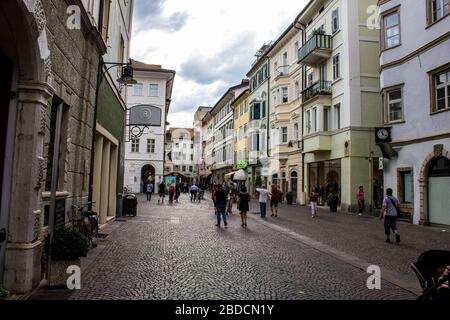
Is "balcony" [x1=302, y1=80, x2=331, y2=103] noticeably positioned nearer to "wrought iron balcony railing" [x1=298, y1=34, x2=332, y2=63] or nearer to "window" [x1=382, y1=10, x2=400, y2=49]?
"wrought iron balcony railing" [x1=298, y1=34, x2=332, y2=63]

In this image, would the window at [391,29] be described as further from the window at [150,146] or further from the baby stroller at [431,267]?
the window at [150,146]

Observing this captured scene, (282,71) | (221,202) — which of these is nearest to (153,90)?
(282,71)

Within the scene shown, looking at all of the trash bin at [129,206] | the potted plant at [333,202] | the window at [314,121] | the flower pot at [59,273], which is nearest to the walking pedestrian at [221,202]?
the trash bin at [129,206]

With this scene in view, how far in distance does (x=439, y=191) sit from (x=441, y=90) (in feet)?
14.1

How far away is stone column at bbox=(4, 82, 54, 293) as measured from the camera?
5.67 metres

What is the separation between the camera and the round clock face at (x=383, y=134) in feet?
66.5

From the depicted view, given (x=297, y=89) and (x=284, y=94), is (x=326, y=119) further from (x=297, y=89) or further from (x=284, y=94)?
(x=284, y=94)

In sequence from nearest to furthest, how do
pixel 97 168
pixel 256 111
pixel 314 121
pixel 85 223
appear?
pixel 85 223 < pixel 97 168 < pixel 314 121 < pixel 256 111

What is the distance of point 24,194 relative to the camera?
5.76 meters

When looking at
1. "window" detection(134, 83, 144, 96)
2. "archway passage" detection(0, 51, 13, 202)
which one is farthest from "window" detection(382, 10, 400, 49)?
"window" detection(134, 83, 144, 96)

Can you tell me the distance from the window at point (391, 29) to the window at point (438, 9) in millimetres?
2483

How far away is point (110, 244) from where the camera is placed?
34.6 ft

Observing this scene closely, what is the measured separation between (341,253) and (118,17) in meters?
12.1
